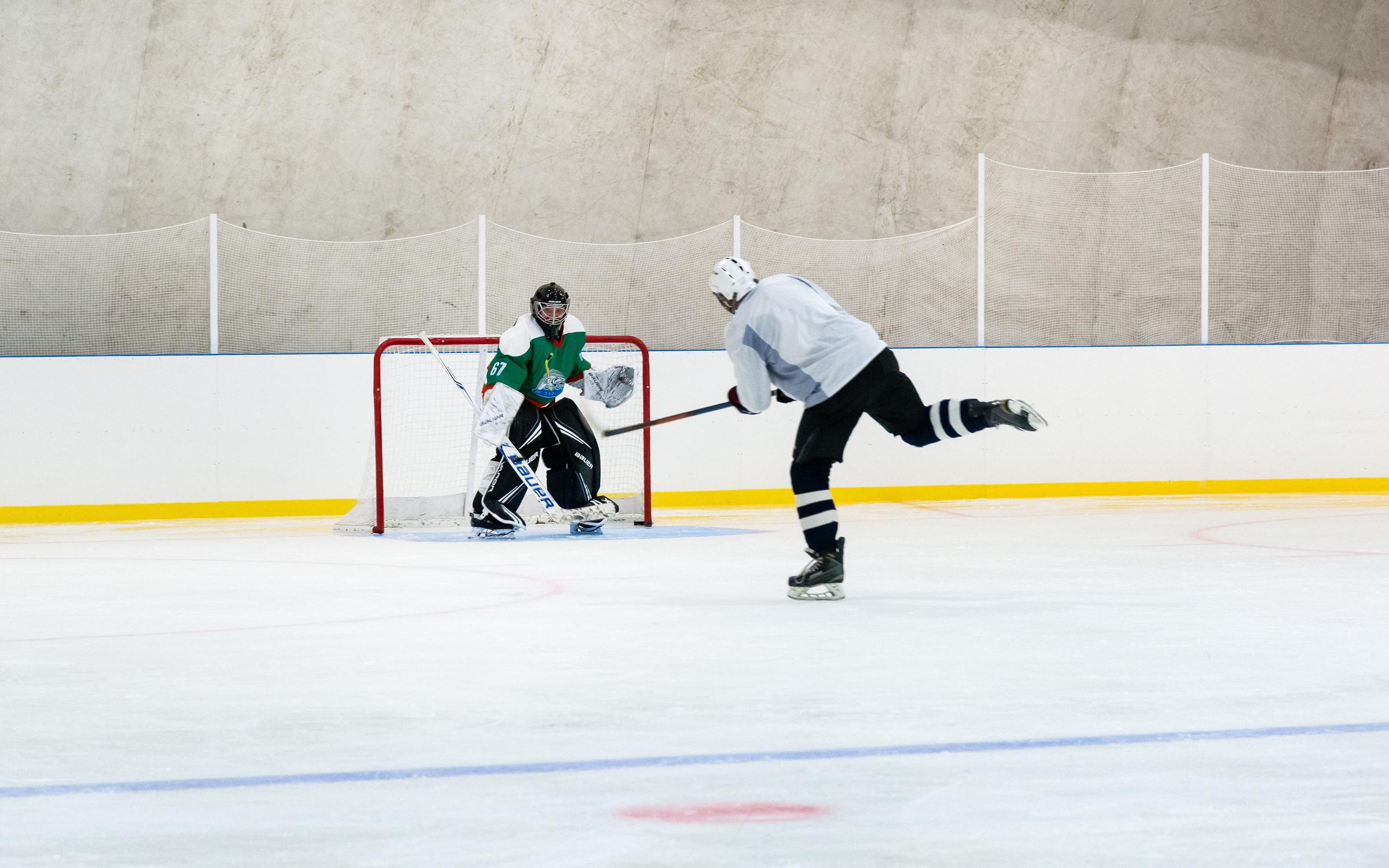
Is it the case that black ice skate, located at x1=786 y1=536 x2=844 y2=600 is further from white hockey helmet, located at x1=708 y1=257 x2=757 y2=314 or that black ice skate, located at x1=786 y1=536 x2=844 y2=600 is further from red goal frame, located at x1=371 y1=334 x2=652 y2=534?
red goal frame, located at x1=371 y1=334 x2=652 y2=534

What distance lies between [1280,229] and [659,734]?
9.55 meters

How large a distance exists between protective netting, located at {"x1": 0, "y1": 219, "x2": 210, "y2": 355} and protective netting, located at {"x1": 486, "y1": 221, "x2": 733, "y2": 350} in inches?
62.8

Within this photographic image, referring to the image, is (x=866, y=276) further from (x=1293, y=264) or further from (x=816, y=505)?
(x=816, y=505)

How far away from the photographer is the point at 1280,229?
11.3 m

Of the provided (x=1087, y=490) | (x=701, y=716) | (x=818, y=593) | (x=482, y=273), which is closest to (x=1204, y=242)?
(x=1087, y=490)

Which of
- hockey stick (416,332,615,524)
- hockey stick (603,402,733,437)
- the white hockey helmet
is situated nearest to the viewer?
the white hockey helmet

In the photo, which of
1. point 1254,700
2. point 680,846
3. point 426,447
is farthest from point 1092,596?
point 426,447

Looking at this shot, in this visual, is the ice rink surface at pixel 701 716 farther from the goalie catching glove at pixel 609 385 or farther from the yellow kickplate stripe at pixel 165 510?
the yellow kickplate stripe at pixel 165 510

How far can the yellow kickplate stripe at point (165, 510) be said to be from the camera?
820cm

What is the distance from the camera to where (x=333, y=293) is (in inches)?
374

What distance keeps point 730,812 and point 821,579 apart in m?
2.51

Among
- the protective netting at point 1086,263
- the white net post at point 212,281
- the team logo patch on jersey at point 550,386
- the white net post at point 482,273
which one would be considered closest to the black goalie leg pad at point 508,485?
the team logo patch on jersey at point 550,386

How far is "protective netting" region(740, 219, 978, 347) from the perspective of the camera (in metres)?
9.52

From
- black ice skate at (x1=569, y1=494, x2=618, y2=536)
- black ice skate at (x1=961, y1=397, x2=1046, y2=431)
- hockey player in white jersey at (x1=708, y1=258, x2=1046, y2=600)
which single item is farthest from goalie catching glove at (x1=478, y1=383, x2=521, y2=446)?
black ice skate at (x1=961, y1=397, x2=1046, y2=431)
